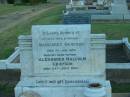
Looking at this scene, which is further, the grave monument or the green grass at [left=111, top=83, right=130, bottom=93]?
the green grass at [left=111, top=83, right=130, bottom=93]

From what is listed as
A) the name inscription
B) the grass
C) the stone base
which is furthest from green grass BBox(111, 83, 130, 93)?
the grass

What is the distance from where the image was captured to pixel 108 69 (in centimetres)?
962

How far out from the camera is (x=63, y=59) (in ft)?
24.6

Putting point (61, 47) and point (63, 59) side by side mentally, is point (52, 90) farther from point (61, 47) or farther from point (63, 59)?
point (61, 47)

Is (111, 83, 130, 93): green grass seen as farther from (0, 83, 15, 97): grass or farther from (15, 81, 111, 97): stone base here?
(0, 83, 15, 97): grass

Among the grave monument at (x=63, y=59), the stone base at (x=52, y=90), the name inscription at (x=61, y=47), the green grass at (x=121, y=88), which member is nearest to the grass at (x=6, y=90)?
the grave monument at (x=63, y=59)

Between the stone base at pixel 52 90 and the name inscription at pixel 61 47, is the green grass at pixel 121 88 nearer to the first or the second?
the stone base at pixel 52 90

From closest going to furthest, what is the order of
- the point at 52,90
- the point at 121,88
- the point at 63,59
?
the point at 52,90 → the point at 63,59 → the point at 121,88

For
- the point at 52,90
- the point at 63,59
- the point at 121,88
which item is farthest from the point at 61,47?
the point at 121,88

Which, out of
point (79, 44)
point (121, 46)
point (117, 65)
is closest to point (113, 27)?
point (121, 46)

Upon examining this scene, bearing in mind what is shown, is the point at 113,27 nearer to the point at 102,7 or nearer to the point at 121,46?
the point at 121,46

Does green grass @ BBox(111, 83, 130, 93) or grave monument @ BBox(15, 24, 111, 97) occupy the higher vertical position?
grave monument @ BBox(15, 24, 111, 97)

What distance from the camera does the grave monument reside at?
7.40 meters

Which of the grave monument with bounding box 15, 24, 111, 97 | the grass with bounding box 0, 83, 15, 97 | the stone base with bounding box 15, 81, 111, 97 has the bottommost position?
the grass with bounding box 0, 83, 15, 97
